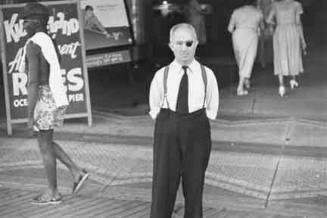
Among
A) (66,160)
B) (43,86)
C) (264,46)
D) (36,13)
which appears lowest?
(66,160)

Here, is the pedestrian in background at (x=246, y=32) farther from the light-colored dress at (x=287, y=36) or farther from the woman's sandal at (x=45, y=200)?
the woman's sandal at (x=45, y=200)

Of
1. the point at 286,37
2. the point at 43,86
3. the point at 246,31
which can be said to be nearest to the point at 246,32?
the point at 246,31

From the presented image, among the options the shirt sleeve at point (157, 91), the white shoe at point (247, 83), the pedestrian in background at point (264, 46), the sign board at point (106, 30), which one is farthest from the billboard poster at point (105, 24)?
the shirt sleeve at point (157, 91)

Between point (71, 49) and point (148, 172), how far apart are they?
95.6 inches

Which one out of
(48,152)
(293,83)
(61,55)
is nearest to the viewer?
(48,152)

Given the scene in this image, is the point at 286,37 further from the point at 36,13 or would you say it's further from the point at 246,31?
the point at 36,13

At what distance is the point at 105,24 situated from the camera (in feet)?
34.8

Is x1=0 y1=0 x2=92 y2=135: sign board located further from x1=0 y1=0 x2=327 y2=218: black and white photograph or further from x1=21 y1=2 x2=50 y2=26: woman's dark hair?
x1=21 y1=2 x2=50 y2=26: woman's dark hair

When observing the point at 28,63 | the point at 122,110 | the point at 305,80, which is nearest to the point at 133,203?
the point at 28,63

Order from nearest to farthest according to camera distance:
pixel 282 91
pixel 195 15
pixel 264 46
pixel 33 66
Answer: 1. pixel 33 66
2. pixel 282 91
3. pixel 264 46
4. pixel 195 15

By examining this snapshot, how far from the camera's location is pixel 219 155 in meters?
7.07

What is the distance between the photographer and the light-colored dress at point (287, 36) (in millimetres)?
10117

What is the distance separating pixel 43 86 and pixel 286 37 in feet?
18.6

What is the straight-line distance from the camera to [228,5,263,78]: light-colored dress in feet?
32.8
